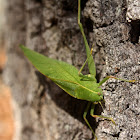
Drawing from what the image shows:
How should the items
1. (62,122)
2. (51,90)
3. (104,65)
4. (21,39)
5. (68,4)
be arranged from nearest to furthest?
(104,65) < (68,4) < (62,122) < (51,90) < (21,39)

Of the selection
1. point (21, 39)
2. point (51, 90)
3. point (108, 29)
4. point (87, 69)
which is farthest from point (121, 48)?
point (21, 39)

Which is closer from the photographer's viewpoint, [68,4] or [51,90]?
[68,4]

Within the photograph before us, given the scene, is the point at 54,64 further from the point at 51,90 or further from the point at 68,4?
the point at 68,4

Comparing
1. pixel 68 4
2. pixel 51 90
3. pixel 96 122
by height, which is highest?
pixel 68 4

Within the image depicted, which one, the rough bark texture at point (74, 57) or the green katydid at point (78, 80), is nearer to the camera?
the rough bark texture at point (74, 57)

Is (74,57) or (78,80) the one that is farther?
(74,57)

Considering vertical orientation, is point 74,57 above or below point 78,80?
above

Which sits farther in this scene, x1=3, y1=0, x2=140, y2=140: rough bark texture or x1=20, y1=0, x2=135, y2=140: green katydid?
x1=20, y1=0, x2=135, y2=140: green katydid

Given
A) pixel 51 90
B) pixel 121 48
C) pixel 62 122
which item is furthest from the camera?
pixel 51 90
